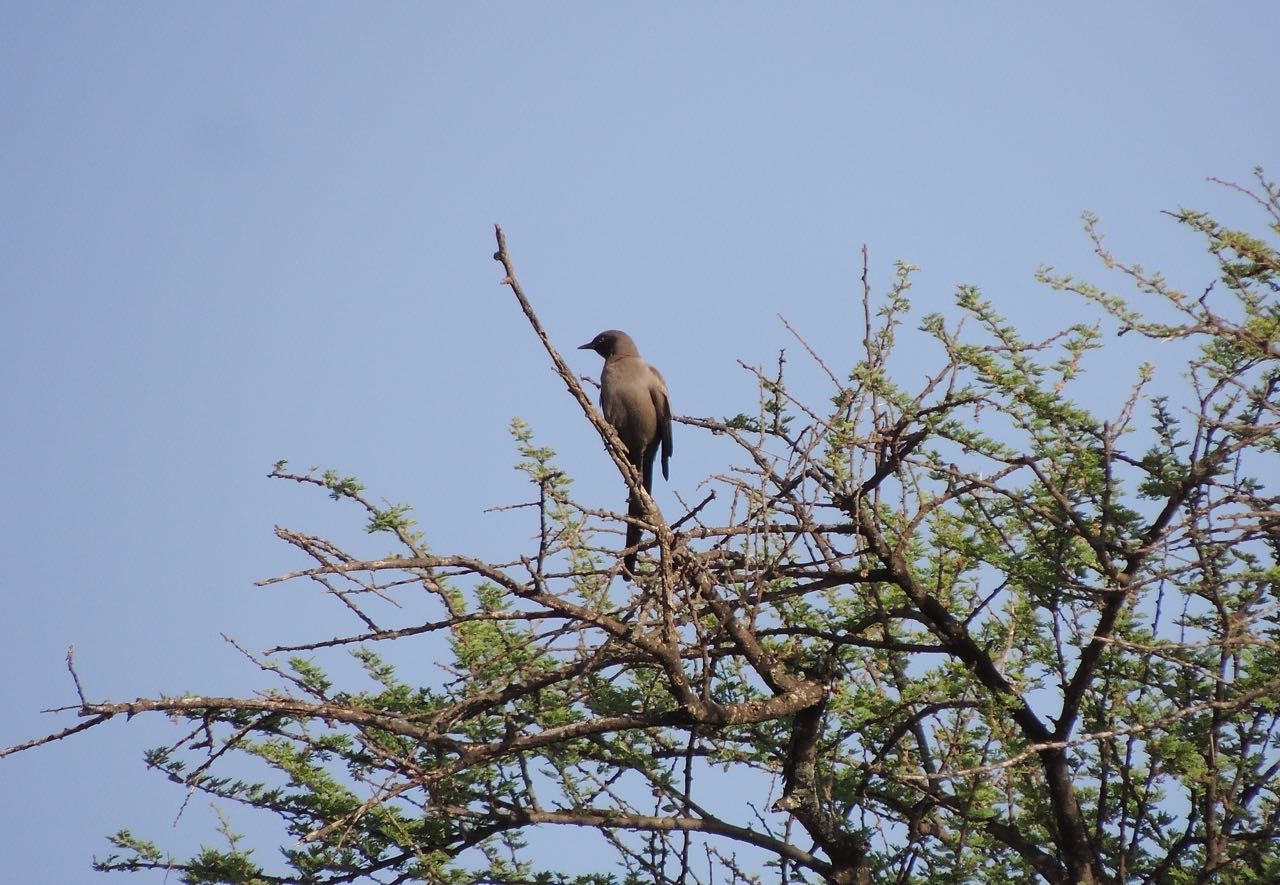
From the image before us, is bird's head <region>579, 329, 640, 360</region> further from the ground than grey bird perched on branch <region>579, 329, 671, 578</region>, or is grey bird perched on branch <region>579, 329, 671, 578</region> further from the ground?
bird's head <region>579, 329, 640, 360</region>

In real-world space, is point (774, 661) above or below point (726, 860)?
above

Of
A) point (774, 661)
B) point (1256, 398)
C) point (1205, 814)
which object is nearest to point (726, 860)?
point (774, 661)

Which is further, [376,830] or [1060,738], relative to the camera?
[376,830]

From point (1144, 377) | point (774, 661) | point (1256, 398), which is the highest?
point (1144, 377)

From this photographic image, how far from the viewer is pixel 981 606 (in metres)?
5.34

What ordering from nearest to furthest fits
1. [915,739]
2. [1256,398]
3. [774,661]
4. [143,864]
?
[1256,398], [774,661], [143,864], [915,739]

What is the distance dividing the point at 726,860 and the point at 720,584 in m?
1.55

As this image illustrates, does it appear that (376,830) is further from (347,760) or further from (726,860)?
(726,860)

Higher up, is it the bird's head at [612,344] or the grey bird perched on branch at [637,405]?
the bird's head at [612,344]

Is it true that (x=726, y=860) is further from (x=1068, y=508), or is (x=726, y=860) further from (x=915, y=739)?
(x=1068, y=508)

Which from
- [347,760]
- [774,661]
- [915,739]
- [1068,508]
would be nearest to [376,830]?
[347,760]

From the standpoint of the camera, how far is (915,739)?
6840 millimetres

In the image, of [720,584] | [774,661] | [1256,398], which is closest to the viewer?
[1256,398]

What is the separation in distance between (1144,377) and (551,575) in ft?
8.64
